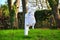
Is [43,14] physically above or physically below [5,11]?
below

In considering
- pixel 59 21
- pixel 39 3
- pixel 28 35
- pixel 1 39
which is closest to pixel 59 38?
pixel 28 35

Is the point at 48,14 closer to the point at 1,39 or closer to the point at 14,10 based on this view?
the point at 14,10

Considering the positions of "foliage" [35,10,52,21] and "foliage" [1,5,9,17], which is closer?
"foliage" [35,10,52,21]

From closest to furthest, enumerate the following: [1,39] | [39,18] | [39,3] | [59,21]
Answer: [1,39] → [59,21] → [39,3] → [39,18]

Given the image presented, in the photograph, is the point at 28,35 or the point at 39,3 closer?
the point at 28,35

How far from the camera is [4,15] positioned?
76.7ft

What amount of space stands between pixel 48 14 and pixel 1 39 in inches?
477

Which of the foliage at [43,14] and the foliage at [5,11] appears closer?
the foliage at [43,14]

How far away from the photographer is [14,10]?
2042 centimetres

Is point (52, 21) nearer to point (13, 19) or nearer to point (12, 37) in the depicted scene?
point (13, 19)

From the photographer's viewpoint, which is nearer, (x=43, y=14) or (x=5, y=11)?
(x=43, y=14)

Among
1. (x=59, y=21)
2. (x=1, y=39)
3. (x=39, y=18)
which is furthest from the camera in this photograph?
(x=39, y=18)

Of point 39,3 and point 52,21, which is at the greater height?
point 39,3

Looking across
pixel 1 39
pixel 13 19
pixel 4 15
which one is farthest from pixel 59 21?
pixel 1 39
